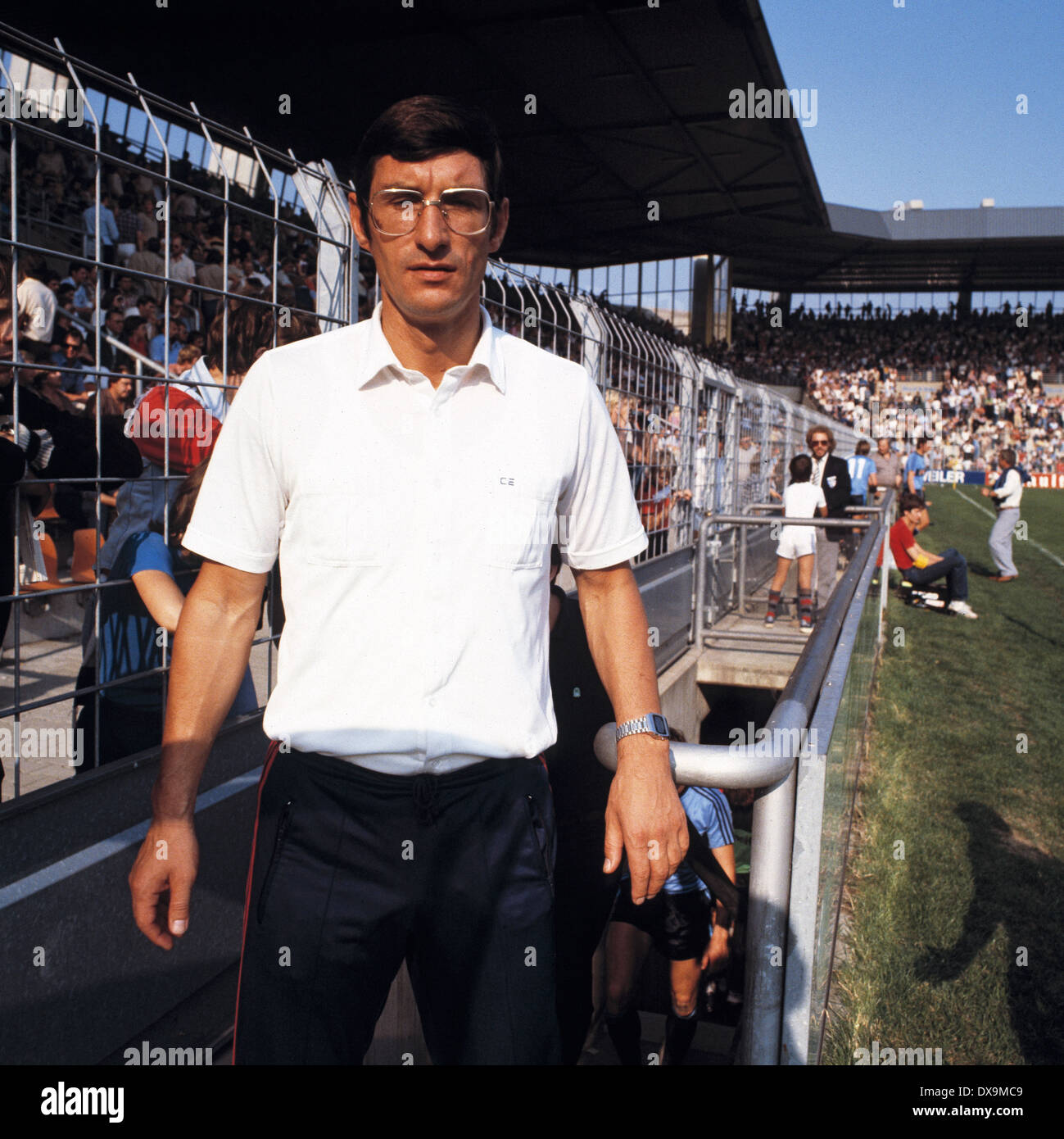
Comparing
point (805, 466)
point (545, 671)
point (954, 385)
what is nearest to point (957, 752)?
point (805, 466)

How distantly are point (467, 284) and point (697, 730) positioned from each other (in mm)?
6262

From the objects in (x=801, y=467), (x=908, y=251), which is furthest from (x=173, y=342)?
(x=908, y=251)

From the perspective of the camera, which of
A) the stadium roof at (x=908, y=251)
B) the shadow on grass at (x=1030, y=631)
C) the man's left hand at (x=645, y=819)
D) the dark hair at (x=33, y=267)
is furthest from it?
the stadium roof at (x=908, y=251)

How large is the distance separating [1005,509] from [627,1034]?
37.4 ft

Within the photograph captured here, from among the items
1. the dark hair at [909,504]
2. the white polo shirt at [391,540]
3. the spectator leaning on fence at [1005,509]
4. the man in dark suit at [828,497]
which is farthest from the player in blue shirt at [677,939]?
the spectator leaning on fence at [1005,509]

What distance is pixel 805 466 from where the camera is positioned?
8.96 m

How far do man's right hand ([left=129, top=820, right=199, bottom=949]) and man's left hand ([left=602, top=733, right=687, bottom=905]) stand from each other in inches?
27.1

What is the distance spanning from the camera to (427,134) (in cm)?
157

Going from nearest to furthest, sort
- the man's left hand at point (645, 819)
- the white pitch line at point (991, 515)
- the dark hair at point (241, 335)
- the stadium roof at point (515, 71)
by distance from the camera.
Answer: the man's left hand at point (645, 819)
the dark hair at point (241, 335)
the stadium roof at point (515, 71)
the white pitch line at point (991, 515)

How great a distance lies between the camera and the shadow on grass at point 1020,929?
10.7ft

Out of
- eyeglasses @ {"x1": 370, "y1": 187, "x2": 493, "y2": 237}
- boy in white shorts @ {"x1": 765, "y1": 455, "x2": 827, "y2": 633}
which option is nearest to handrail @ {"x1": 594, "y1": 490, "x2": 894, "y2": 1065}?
eyeglasses @ {"x1": 370, "y1": 187, "x2": 493, "y2": 237}

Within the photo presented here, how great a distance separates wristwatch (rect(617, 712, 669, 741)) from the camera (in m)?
1.53

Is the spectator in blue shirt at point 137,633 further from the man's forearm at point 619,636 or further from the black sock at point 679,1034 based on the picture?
the black sock at point 679,1034
